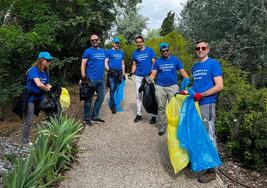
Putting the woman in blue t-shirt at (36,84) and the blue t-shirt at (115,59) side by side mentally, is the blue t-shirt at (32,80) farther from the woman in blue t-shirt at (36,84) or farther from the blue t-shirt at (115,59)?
the blue t-shirt at (115,59)

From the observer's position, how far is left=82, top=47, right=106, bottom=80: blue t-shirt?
8234mm

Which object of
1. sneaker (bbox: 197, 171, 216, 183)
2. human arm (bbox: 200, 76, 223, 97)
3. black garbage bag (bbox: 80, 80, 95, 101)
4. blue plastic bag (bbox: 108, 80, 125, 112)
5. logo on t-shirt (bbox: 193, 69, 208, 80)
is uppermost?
logo on t-shirt (bbox: 193, 69, 208, 80)

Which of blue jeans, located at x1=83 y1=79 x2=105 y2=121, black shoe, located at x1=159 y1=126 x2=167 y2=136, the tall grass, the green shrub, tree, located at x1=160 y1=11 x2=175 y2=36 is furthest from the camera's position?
tree, located at x1=160 y1=11 x2=175 y2=36

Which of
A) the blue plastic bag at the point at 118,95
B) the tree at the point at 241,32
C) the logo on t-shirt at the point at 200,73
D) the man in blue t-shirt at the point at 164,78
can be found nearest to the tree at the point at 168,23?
the tree at the point at 241,32

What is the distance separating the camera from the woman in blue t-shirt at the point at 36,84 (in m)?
6.89

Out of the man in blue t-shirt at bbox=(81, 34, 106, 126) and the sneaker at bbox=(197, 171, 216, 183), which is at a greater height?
the man in blue t-shirt at bbox=(81, 34, 106, 126)

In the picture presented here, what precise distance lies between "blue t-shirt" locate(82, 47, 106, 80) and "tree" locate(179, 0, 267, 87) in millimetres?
8095

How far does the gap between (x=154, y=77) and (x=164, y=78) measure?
0.73 ft

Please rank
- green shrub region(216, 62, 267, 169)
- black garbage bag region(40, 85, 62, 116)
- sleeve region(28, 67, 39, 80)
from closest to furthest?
1. green shrub region(216, 62, 267, 169)
2. sleeve region(28, 67, 39, 80)
3. black garbage bag region(40, 85, 62, 116)

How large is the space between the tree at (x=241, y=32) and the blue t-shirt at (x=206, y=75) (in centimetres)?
977

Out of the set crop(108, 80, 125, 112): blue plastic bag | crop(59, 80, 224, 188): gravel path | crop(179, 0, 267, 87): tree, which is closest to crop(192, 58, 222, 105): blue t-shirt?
crop(59, 80, 224, 188): gravel path

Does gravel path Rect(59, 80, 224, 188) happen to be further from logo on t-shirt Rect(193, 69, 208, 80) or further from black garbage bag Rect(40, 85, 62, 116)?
logo on t-shirt Rect(193, 69, 208, 80)

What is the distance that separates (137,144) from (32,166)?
2459mm

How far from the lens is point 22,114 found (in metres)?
7.14
